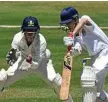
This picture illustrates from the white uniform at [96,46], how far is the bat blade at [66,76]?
401 mm

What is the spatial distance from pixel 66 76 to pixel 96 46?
2.53 feet

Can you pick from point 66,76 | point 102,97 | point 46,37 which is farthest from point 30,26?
point 46,37

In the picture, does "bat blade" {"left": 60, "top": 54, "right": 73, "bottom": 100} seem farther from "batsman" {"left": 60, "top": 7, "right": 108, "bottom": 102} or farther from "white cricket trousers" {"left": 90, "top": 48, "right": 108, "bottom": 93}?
"white cricket trousers" {"left": 90, "top": 48, "right": 108, "bottom": 93}

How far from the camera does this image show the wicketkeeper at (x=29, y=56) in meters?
8.89

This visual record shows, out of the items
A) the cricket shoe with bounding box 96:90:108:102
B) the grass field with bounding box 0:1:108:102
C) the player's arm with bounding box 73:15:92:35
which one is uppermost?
the player's arm with bounding box 73:15:92:35

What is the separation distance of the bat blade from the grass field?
2.02m

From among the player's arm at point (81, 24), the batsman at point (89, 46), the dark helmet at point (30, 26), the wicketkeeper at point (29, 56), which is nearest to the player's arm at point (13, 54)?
the wicketkeeper at point (29, 56)

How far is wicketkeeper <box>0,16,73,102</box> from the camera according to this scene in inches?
350

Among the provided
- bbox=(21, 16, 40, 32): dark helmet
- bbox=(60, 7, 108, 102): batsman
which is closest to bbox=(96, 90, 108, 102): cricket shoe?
bbox=(60, 7, 108, 102): batsman

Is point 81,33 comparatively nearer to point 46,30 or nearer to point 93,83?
point 93,83

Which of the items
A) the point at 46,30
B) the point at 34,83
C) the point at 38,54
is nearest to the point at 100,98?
the point at 38,54

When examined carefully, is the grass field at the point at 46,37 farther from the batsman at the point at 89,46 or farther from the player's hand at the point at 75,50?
the player's hand at the point at 75,50

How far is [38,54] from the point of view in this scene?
9008 mm

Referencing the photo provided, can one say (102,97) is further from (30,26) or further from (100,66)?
(30,26)
